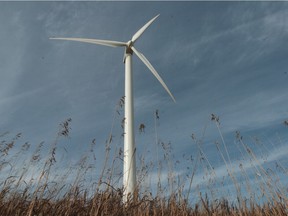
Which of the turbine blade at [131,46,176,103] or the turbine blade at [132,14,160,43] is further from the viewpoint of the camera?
the turbine blade at [132,14,160,43]

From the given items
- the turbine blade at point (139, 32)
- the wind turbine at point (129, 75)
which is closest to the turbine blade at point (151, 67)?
the wind turbine at point (129, 75)

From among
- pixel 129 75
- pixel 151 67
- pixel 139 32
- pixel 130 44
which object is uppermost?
pixel 139 32

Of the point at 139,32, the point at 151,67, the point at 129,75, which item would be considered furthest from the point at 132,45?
the point at 129,75

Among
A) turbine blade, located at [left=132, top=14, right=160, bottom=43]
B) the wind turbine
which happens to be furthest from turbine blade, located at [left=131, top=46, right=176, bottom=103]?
turbine blade, located at [left=132, top=14, right=160, bottom=43]

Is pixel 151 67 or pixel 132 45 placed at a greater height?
pixel 132 45

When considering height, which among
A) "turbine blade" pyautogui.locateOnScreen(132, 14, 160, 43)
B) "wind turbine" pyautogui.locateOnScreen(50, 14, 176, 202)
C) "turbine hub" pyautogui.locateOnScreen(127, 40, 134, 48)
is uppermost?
"turbine blade" pyautogui.locateOnScreen(132, 14, 160, 43)

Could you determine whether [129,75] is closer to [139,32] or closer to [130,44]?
[130,44]

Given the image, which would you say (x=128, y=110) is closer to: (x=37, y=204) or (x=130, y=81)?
(x=130, y=81)

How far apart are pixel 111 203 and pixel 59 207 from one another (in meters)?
0.95

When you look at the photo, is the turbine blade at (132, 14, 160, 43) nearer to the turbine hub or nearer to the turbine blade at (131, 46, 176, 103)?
the turbine hub

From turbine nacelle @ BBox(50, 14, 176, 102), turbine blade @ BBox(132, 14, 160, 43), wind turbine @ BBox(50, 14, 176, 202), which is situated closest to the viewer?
wind turbine @ BBox(50, 14, 176, 202)

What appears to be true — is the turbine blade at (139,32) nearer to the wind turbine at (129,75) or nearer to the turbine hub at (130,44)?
the wind turbine at (129,75)

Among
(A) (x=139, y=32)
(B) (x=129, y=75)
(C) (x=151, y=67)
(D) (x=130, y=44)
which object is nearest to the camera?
(B) (x=129, y=75)

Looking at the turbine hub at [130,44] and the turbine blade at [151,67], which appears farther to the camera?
the turbine hub at [130,44]
